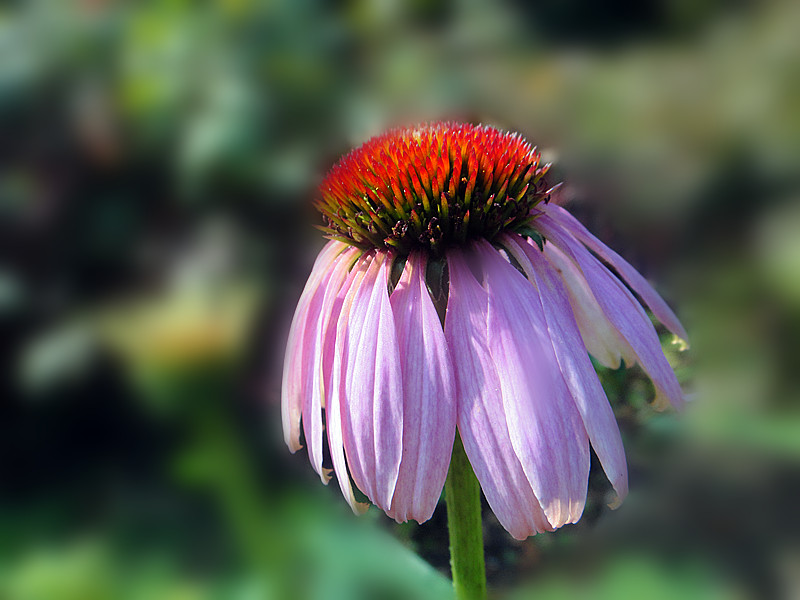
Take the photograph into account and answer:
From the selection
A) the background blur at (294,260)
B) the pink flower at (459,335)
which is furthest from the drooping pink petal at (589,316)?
the background blur at (294,260)

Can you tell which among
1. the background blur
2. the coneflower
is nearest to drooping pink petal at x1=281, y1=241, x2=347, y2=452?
the coneflower

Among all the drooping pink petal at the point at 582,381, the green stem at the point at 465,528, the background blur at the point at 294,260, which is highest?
the background blur at the point at 294,260

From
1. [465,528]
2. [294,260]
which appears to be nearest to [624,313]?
[465,528]

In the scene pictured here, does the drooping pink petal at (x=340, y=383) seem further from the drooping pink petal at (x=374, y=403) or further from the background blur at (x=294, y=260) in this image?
the background blur at (x=294, y=260)

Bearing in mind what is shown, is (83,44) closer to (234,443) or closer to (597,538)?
(234,443)

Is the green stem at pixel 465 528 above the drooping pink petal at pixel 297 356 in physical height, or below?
below

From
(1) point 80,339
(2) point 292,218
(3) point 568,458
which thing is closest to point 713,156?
(2) point 292,218

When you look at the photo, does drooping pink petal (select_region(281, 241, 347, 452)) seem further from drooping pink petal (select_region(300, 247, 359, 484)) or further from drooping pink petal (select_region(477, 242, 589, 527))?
drooping pink petal (select_region(477, 242, 589, 527))
